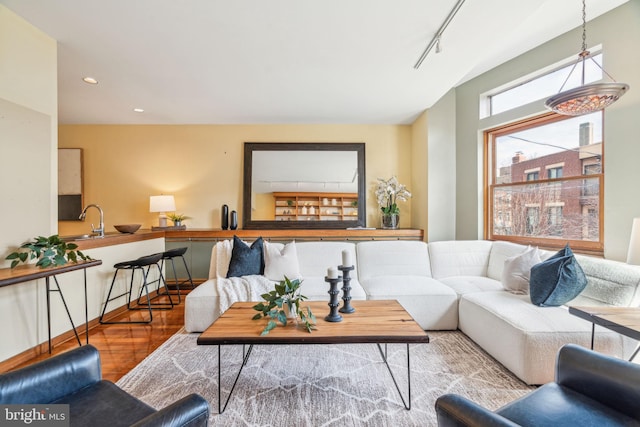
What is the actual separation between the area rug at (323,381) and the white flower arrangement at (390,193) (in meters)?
2.42

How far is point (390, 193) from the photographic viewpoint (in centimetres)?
453

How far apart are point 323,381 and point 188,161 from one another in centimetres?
411

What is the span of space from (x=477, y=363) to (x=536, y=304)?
0.67 m

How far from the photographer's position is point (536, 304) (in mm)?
2201

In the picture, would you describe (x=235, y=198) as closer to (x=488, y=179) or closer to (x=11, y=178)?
(x=11, y=178)

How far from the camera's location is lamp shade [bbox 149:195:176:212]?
429 cm

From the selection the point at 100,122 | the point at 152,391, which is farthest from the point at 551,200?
the point at 100,122

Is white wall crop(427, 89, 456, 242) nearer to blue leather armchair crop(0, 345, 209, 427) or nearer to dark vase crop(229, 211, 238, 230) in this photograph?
dark vase crop(229, 211, 238, 230)

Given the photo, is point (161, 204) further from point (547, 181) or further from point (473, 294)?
point (547, 181)

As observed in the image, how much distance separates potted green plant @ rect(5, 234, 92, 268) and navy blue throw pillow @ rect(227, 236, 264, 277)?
4.38 feet

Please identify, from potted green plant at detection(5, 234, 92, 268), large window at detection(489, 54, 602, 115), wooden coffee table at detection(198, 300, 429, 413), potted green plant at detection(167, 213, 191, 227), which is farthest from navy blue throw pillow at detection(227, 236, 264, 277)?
large window at detection(489, 54, 602, 115)

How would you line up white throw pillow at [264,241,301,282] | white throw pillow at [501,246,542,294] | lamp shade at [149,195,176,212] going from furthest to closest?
lamp shade at [149,195,176,212] → white throw pillow at [264,241,301,282] → white throw pillow at [501,246,542,294]

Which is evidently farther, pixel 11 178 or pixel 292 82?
pixel 292 82

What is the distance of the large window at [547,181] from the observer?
9.07 feet
